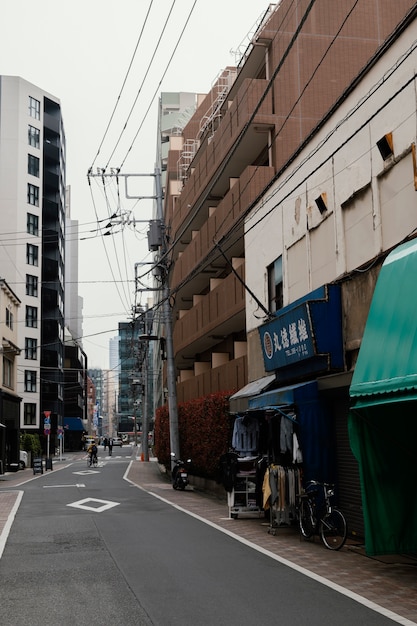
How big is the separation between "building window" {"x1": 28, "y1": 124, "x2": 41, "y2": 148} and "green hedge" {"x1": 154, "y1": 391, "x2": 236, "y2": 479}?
56.3 meters

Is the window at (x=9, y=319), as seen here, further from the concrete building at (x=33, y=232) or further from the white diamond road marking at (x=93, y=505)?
the concrete building at (x=33, y=232)

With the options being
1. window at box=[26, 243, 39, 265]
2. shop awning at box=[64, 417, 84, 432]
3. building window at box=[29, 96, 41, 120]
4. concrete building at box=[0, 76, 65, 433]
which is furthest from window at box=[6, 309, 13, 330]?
shop awning at box=[64, 417, 84, 432]

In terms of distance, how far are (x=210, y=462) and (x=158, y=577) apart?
15.0 meters

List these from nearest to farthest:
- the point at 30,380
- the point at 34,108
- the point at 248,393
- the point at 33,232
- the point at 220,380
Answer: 1. the point at 248,393
2. the point at 220,380
3. the point at 30,380
4. the point at 33,232
5. the point at 34,108

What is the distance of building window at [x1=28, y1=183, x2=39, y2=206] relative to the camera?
7775 centimetres

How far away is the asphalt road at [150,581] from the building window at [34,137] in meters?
69.1

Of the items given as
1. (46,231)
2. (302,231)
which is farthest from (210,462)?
(46,231)

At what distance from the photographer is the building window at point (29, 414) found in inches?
2889

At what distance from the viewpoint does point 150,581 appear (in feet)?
30.4

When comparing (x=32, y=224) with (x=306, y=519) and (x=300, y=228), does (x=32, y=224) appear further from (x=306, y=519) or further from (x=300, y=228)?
(x=306, y=519)

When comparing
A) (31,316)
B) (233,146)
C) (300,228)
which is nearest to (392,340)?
(300,228)

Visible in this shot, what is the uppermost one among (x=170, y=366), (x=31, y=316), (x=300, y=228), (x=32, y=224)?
(x=32, y=224)

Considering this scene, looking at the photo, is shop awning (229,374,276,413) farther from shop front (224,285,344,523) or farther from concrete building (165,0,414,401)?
concrete building (165,0,414,401)

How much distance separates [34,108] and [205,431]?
214ft
